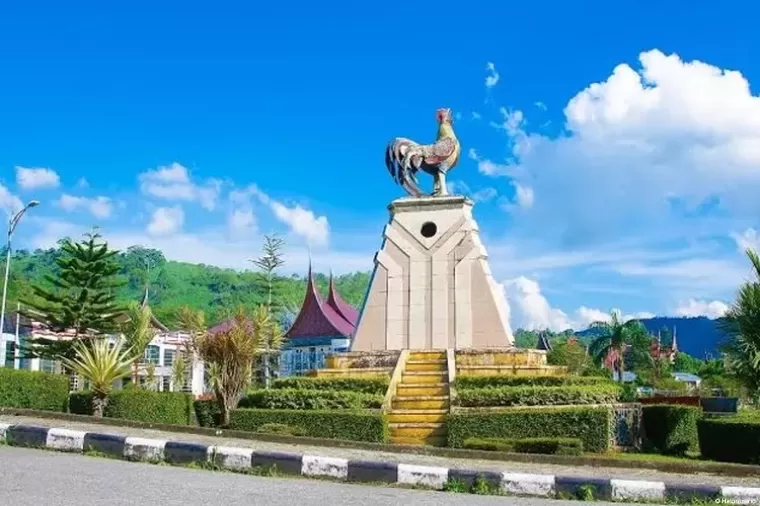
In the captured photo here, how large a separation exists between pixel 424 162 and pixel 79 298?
15249 mm

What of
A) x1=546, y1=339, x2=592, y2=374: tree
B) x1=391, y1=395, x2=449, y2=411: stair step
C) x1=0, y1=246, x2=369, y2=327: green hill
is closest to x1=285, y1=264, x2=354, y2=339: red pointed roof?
x1=546, y1=339, x2=592, y2=374: tree

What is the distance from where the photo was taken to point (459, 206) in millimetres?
22156

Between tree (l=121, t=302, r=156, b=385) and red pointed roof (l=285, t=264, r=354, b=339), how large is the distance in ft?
48.8

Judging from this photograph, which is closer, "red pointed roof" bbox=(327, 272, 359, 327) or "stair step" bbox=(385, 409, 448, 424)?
"stair step" bbox=(385, 409, 448, 424)

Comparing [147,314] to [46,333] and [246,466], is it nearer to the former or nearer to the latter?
[46,333]

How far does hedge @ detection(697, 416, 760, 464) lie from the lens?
13234 millimetres

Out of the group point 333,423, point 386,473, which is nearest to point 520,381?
point 333,423

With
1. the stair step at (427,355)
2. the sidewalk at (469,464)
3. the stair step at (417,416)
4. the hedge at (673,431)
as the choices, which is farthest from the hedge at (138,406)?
the hedge at (673,431)

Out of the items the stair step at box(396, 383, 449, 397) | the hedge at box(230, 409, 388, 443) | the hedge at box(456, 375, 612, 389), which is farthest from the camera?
the stair step at box(396, 383, 449, 397)

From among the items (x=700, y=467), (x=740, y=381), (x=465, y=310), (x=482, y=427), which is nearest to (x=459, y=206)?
(x=465, y=310)

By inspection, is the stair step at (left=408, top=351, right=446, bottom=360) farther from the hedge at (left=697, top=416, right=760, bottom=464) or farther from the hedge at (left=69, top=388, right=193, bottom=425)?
the hedge at (left=697, top=416, right=760, bottom=464)

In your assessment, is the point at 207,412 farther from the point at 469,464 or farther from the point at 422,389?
the point at 469,464

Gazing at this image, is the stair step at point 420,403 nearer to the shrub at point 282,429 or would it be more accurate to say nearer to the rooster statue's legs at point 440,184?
the shrub at point 282,429

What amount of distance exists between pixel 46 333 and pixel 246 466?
95.1 feet
